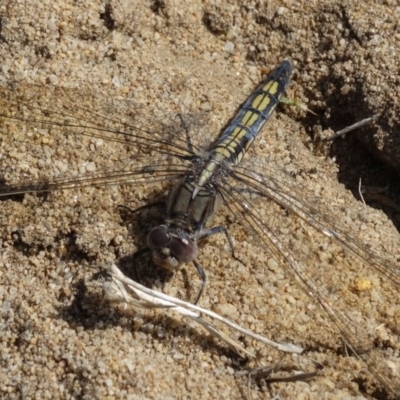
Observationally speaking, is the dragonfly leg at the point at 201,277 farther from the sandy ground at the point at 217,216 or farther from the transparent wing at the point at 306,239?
the transparent wing at the point at 306,239

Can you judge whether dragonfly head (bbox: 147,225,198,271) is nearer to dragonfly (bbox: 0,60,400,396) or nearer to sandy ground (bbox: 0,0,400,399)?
dragonfly (bbox: 0,60,400,396)

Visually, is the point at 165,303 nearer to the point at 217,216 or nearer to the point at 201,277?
the point at 201,277

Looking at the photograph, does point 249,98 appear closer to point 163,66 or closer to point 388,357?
point 163,66

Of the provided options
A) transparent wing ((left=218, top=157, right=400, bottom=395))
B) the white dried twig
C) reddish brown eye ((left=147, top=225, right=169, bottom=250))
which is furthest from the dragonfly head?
transparent wing ((left=218, top=157, right=400, bottom=395))

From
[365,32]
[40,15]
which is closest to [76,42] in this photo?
[40,15]

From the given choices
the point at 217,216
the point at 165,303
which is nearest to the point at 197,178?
the point at 217,216

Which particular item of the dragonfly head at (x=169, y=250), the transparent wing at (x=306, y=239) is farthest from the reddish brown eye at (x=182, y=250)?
the transparent wing at (x=306, y=239)
